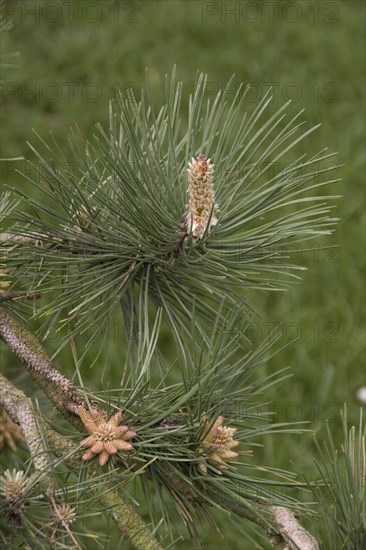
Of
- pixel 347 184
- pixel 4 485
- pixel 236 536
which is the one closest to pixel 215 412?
pixel 4 485

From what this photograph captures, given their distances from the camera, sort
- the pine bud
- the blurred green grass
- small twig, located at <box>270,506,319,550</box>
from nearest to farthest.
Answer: small twig, located at <box>270,506,319,550</box>
the pine bud
the blurred green grass

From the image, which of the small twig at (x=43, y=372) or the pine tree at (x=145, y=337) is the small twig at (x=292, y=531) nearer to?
the pine tree at (x=145, y=337)

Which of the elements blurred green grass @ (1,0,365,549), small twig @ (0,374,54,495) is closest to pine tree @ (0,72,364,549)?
small twig @ (0,374,54,495)

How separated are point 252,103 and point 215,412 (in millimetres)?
1974

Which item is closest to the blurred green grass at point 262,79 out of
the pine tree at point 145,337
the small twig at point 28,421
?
the pine tree at point 145,337

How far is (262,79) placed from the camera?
2.55 metres

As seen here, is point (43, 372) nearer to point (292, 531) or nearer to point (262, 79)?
point (292, 531)

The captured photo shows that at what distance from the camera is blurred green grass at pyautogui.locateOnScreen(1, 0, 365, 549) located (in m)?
1.95

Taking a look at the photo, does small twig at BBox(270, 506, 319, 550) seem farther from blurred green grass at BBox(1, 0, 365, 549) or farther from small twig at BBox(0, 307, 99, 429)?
blurred green grass at BBox(1, 0, 365, 549)

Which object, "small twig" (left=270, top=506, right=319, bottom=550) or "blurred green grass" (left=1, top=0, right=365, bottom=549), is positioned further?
"blurred green grass" (left=1, top=0, right=365, bottom=549)

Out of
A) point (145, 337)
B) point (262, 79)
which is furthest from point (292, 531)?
point (262, 79)

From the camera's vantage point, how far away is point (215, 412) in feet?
2.05

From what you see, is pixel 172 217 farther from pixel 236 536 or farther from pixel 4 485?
pixel 236 536

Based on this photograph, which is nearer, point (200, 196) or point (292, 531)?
point (292, 531)
